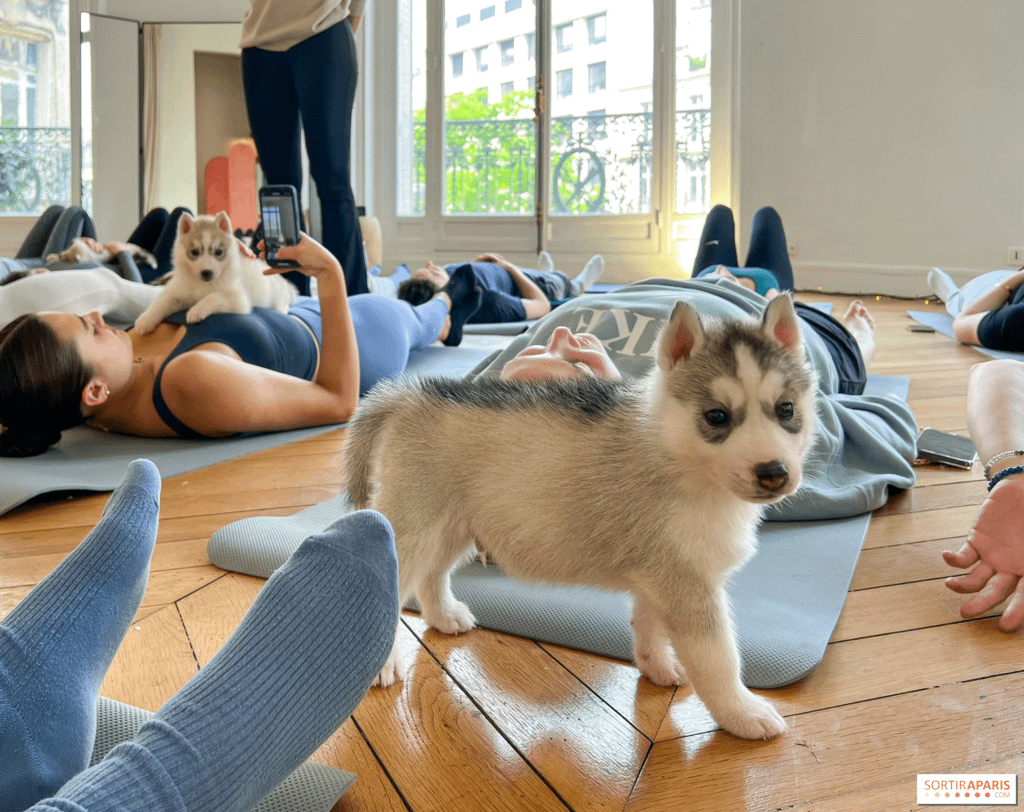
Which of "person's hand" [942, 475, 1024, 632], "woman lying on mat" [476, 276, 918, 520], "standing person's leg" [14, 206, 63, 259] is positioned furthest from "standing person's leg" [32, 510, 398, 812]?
"standing person's leg" [14, 206, 63, 259]

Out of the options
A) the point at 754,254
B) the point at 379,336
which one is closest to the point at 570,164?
the point at 754,254

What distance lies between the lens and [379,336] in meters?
2.67

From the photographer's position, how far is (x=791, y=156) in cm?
593

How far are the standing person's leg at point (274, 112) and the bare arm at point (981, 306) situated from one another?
256 cm

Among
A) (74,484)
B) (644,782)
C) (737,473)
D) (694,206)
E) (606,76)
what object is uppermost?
(606,76)

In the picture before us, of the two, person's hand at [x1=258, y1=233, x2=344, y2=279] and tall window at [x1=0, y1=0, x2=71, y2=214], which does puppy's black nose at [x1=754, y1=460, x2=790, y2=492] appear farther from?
tall window at [x1=0, y1=0, x2=71, y2=214]

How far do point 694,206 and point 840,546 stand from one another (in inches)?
200

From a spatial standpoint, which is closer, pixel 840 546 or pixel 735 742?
pixel 735 742

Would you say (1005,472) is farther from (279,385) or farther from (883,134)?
(883,134)

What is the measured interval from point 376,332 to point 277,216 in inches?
20.7

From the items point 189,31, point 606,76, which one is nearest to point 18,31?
point 189,31

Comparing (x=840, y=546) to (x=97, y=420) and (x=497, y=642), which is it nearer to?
(x=497, y=642)

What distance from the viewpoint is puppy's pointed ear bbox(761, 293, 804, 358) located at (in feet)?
2.86

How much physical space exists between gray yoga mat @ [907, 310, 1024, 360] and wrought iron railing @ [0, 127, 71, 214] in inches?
231
